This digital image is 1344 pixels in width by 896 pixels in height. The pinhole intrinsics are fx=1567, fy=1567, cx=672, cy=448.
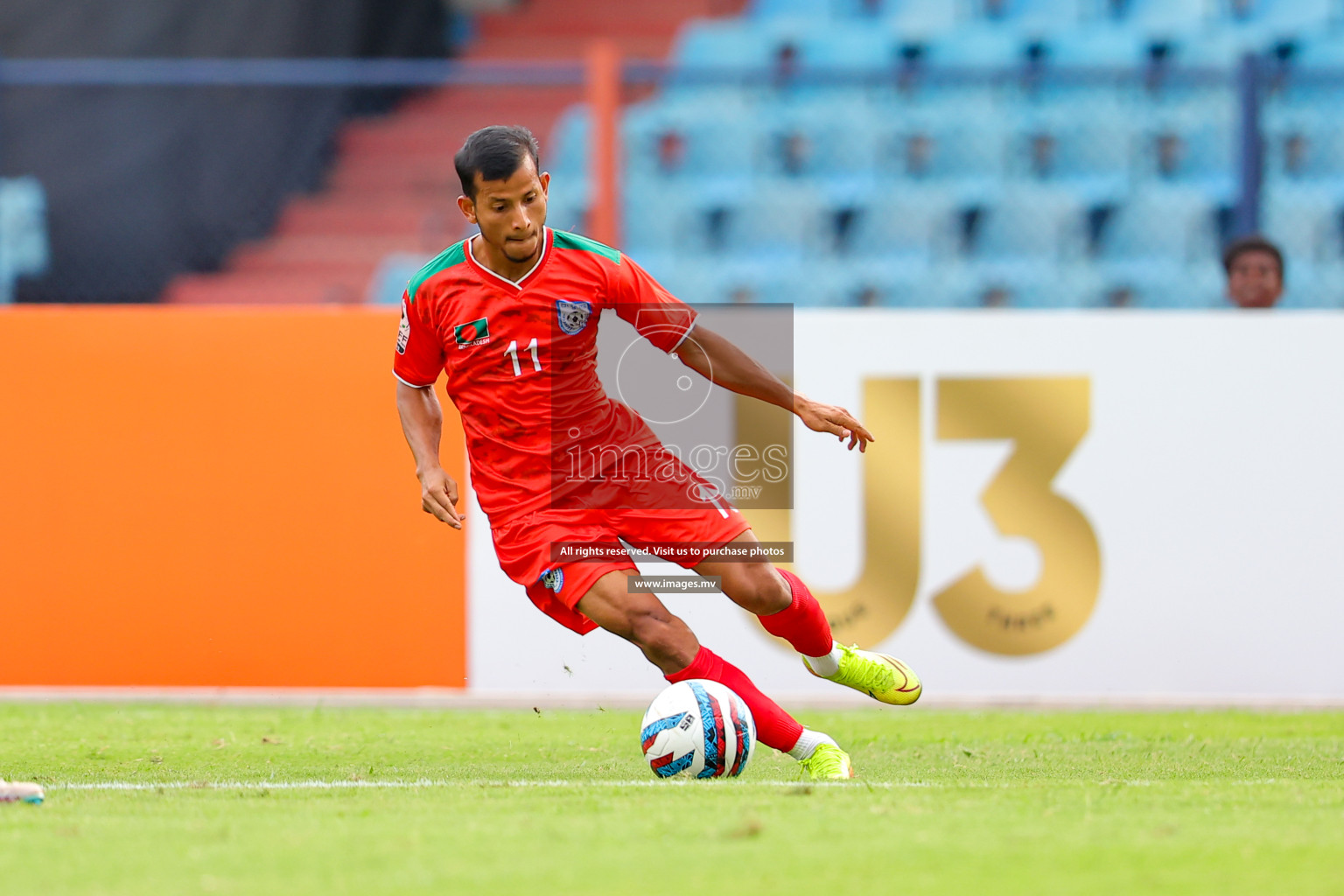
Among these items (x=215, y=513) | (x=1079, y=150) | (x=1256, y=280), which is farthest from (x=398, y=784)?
(x=1079, y=150)

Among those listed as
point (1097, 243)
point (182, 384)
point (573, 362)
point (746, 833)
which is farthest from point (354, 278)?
point (746, 833)

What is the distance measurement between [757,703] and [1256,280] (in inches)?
175

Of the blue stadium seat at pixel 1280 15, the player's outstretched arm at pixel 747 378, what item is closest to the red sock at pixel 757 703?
the player's outstretched arm at pixel 747 378

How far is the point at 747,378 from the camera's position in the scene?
4.70 m

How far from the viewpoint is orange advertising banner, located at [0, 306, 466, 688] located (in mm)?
6969

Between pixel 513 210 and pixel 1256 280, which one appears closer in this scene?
pixel 513 210

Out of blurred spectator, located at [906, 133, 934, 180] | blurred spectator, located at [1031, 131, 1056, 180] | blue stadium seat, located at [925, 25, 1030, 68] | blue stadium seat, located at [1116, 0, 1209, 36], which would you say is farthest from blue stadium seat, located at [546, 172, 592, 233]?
blue stadium seat, located at [1116, 0, 1209, 36]

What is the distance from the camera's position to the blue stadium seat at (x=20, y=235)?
9.58 m

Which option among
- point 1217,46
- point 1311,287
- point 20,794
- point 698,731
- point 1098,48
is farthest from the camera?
point 1217,46

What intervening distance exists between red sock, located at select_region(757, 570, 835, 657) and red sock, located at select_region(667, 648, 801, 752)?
0.27 meters

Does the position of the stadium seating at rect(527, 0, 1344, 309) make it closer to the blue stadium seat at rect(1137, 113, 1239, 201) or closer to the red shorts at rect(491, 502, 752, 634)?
the blue stadium seat at rect(1137, 113, 1239, 201)

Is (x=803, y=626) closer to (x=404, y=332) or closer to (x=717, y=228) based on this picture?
(x=404, y=332)

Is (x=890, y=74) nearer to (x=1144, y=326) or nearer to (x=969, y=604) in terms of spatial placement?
(x=1144, y=326)

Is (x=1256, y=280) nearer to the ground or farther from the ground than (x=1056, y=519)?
farther from the ground
